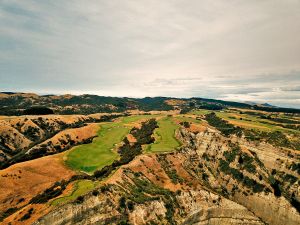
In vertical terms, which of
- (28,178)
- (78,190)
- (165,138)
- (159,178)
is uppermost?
(165,138)

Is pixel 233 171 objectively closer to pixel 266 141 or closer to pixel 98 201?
pixel 266 141

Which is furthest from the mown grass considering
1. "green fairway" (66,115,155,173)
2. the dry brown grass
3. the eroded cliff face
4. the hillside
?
"green fairway" (66,115,155,173)

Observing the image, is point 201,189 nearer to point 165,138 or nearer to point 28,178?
point 165,138

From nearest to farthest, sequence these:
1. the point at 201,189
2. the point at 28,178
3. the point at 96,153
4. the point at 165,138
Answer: the point at 28,178 → the point at 201,189 → the point at 96,153 → the point at 165,138

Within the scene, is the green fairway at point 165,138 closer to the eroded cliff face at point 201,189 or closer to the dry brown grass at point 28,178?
the eroded cliff face at point 201,189

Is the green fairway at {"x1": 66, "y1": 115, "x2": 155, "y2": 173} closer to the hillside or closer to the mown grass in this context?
the hillside

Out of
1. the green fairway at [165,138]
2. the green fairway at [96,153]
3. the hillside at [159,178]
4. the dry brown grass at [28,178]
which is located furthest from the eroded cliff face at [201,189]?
the dry brown grass at [28,178]

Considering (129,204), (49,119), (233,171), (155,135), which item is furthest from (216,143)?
(49,119)

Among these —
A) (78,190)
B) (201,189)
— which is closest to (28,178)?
(78,190)
